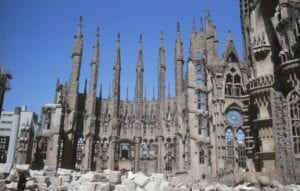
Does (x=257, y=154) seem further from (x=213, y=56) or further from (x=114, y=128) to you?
(x=114, y=128)

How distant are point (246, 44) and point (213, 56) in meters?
10.0

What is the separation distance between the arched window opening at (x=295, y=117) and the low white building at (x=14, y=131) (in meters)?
35.5

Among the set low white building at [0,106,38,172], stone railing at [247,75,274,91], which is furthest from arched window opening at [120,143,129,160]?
stone railing at [247,75,274,91]

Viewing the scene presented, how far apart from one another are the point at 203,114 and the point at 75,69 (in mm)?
22162

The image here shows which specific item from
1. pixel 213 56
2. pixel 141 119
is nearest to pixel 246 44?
pixel 213 56

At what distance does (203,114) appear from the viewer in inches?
1786

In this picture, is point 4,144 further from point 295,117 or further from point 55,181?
point 295,117

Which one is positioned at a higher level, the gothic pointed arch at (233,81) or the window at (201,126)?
the gothic pointed arch at (233,81)

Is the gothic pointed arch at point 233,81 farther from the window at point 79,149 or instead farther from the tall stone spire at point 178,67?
the window at point 79,149

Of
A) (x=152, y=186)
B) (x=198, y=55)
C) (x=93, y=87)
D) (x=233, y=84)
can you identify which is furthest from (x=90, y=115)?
(x=152, y=186)

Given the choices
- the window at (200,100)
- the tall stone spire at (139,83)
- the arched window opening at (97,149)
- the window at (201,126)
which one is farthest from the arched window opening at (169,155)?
the arched window opening at (97,149)

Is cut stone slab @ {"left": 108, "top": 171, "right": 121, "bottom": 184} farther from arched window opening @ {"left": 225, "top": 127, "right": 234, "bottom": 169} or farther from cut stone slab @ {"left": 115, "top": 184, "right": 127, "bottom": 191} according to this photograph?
arched window opening @ {"left": 225, "top": 127, "right": 234, "bottom": 169}

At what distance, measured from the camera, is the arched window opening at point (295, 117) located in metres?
23.9

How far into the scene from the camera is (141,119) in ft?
173
